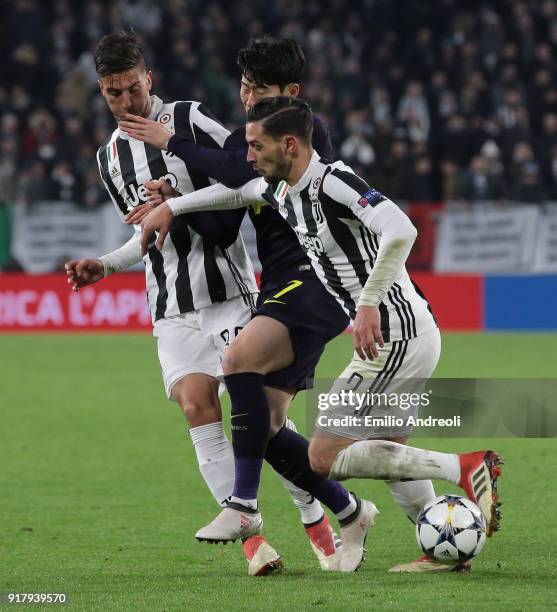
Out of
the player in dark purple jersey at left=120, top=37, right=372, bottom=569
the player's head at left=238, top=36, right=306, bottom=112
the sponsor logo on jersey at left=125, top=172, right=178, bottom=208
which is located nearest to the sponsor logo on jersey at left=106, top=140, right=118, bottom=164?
the sponsor logo on jersey at left=125, top=172, right=178, bottom=208

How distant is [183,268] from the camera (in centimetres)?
569

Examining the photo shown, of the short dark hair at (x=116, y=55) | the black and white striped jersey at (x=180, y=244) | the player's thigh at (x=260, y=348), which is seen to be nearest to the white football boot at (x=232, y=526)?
the player's thigh at (x=260, y=348)

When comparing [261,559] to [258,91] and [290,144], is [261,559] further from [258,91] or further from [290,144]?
[258,91]

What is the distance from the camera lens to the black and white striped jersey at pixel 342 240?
4930mm

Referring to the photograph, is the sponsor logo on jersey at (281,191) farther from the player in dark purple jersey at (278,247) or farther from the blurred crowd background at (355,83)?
the blurred crowd background at (355,83)

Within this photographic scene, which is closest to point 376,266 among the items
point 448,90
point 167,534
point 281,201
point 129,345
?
point 281,201

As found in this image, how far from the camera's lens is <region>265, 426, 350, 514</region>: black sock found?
17.5 feet

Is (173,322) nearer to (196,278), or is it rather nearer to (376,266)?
(196,278)

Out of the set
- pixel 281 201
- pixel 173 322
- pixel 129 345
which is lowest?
pixel 129 345

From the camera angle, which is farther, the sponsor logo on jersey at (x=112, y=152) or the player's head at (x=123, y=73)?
the sponsor logo on jersey at (x=112, y=152)

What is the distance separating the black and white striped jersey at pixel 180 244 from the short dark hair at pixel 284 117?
2.33ft

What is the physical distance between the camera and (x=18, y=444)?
9.02 meters

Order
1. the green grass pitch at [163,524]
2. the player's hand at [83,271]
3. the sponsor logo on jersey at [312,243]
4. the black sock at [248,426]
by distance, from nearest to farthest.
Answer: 1. the green grass pitch at [163,524]
2. the sponsor logo on jersey at [312,243]
3. the black sock at [248,426]
4. the player's hand at [83,271]

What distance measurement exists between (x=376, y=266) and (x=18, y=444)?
4.89 metres
